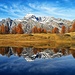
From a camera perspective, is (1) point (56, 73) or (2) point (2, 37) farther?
(2) point (2, 37)

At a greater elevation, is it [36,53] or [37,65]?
[37,65]

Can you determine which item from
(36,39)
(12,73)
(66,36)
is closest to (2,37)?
(36,39)

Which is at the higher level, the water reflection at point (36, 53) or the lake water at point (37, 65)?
the lake water at point (37, 65)

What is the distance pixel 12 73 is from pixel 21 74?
156cm

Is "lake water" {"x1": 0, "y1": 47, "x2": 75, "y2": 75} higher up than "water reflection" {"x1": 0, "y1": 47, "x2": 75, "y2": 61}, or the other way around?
"lake water" {"x1": 0, "y1": 47, "x2": 75, "y2": 75}

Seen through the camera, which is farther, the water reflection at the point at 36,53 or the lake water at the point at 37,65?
the water reflection at the point at 36,53

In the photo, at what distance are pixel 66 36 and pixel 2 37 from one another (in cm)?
4502

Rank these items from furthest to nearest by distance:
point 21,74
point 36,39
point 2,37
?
point 2,37 < point 36,39 < point 21,74

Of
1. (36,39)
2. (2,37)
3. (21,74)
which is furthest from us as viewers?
(2,37)

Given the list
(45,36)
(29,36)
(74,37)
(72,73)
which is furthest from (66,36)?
(72,73)

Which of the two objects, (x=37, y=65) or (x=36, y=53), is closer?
(x=37, y=65)

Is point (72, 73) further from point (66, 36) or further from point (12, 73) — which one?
point (66, 36)

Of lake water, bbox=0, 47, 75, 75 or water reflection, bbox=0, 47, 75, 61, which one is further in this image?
water reflection, bbox=0, 47, 75, 61

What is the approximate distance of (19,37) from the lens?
128 metres
